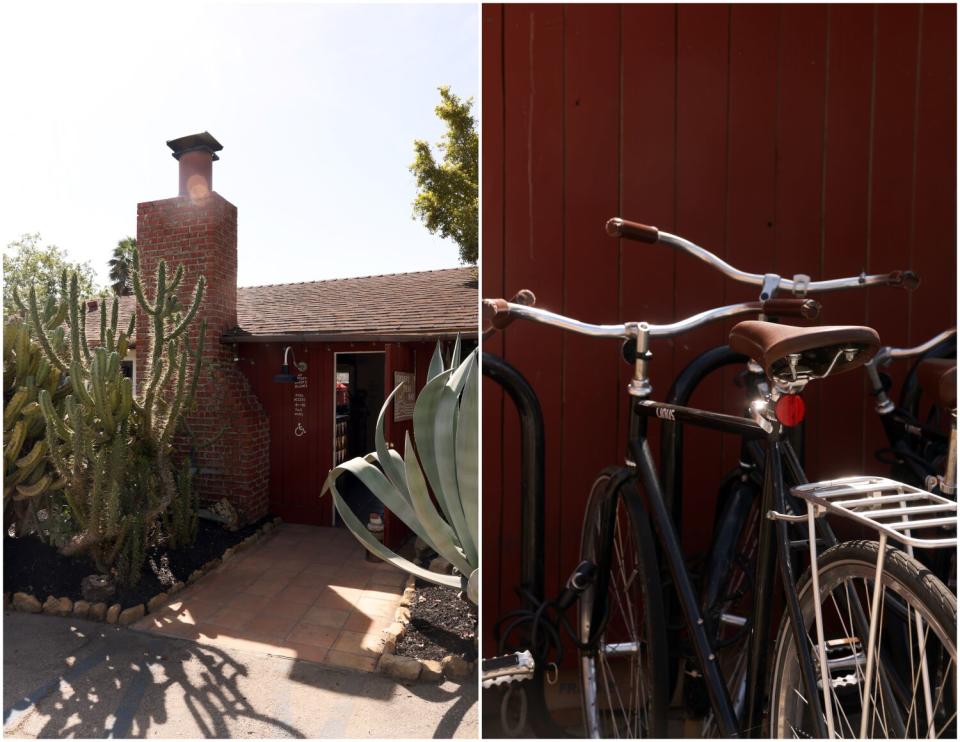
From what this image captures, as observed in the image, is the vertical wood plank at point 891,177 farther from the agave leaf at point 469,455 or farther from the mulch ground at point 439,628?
the mulch ground at point 439,628

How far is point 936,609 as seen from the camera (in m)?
0.68

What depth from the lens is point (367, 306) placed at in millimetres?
5270

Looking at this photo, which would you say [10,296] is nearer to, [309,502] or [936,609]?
[309,502]

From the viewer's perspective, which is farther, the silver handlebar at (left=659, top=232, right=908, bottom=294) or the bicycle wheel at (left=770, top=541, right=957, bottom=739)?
the silver handlebar at (left=659, top=232, right=908, bottom=294)

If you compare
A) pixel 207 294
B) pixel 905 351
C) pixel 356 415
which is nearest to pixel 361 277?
pixel 356 415

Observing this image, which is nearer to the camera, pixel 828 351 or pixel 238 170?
pixel 828 351

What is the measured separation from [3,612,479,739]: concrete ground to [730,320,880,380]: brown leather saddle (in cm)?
175

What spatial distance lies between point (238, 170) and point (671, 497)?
2274 millimetres

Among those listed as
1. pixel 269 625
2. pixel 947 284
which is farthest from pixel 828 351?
pixel 269 625

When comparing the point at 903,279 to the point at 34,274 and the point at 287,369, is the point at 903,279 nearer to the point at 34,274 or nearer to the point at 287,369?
the point at 287,369

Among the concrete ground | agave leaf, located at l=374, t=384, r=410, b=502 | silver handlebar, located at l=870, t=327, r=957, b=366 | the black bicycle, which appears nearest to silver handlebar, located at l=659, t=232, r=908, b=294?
the black bicycle

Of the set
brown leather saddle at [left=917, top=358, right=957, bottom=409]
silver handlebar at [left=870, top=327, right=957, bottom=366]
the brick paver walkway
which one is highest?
silver handlebar at [left=870, top=327, right=957, bottom=366]

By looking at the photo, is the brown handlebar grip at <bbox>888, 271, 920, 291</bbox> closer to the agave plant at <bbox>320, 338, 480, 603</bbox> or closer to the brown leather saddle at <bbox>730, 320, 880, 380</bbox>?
the brown leather saddle at <bbox>730, 320, 880, 380</bbox>

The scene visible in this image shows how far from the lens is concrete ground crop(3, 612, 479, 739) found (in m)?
1.85
